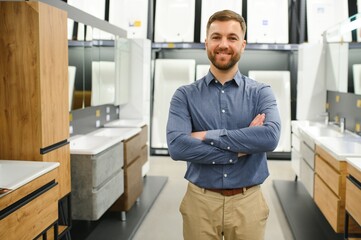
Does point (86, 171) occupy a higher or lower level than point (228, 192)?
lower

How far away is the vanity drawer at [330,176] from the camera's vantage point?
Answer: 329cm

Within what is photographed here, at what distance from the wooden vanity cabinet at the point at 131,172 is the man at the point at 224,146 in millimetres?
2351

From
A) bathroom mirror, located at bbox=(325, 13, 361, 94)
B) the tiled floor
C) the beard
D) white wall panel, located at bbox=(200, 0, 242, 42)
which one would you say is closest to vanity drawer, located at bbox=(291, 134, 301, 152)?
the tiled floor

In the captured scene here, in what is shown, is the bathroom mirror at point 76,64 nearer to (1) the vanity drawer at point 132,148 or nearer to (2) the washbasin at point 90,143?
(2) the washbasin at point 90,143

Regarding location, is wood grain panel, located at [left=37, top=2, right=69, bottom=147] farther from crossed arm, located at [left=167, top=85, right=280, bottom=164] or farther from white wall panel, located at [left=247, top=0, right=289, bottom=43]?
white wall panel, located at [left=247, top=0, right=289, bottom=43]

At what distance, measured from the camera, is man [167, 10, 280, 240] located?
1.92 m

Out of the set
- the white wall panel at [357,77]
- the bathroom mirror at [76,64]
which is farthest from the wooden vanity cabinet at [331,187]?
the bathroom mirror at [76,64]

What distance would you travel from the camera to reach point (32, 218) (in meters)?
2.34

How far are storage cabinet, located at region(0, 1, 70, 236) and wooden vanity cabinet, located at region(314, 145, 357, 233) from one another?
2.12 meters

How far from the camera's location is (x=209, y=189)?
1954 millimetres

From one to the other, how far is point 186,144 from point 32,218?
1.00 metres

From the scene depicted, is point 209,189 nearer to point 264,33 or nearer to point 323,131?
point 323,131

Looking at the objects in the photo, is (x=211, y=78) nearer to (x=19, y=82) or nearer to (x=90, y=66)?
(x=19, y=82)

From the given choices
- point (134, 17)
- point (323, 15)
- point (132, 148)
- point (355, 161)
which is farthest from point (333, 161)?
Result: point (134, 17)
